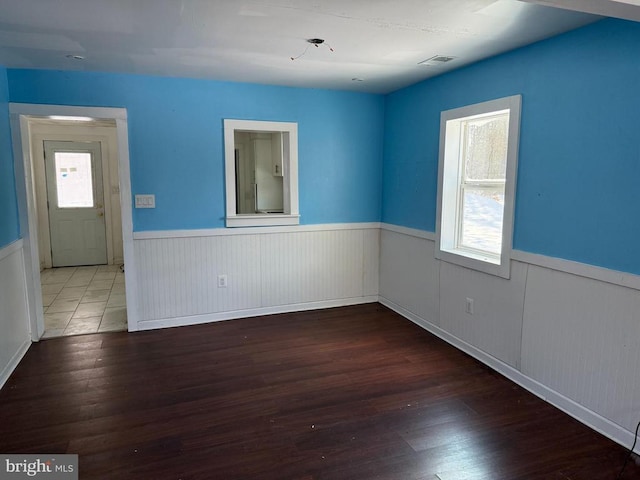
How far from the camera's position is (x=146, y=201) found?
13.1ft

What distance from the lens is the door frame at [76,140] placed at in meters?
6.61

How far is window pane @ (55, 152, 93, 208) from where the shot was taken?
686cm

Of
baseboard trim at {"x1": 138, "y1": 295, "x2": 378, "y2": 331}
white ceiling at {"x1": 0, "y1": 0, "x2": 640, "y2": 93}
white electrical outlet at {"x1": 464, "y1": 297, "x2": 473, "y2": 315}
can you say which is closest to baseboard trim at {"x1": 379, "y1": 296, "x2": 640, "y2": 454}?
white electrical outlet at {"x1": 464, "y1": 297, "x2": 473, "y2": 315}

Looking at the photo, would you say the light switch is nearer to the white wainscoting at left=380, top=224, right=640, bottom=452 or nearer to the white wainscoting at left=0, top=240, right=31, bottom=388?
the white wainscoting at left=0, top=240, right=31, bottom=388

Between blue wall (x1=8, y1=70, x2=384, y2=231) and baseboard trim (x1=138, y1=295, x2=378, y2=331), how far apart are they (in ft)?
3.07

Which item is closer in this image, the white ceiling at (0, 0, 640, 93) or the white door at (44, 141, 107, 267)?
the white ceiling at (0, 0, 640, 93)

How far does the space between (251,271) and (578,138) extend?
10.3 ft

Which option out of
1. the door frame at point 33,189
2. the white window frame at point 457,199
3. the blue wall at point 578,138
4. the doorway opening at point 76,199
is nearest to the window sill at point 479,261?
the white window frame at point 457,199

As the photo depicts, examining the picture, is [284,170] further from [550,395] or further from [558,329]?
[550,395]

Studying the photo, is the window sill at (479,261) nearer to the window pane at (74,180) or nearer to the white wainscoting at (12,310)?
the white wainscoting at (12,310)

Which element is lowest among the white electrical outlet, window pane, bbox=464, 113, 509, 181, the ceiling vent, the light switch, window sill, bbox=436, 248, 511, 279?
the white electrical outlet

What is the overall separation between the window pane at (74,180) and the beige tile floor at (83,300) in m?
1.12

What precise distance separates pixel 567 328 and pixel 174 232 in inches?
134

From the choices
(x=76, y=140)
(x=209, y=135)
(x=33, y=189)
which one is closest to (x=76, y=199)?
(x=76, y=140)
